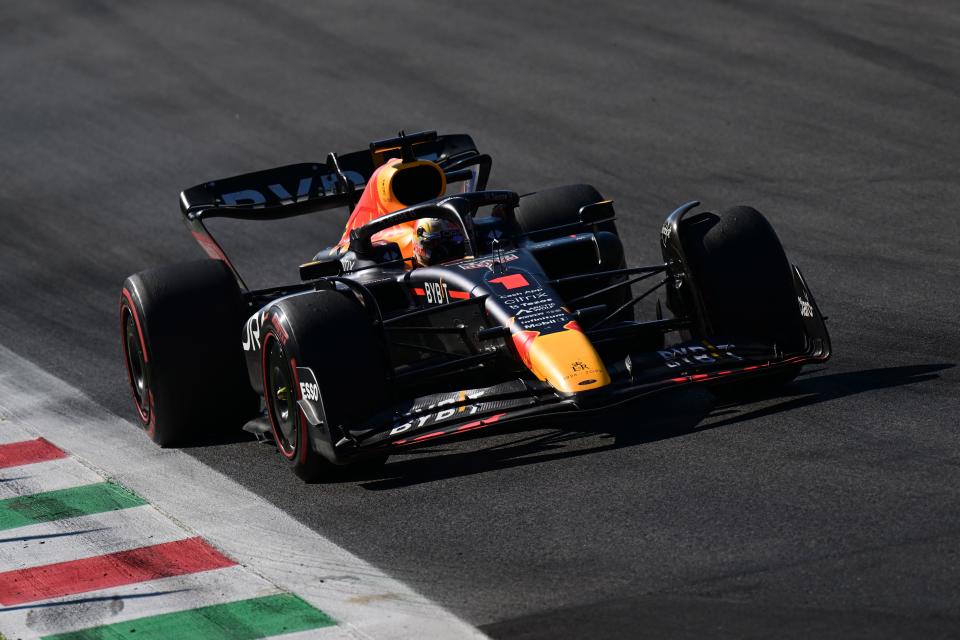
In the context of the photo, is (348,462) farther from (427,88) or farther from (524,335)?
(427,88)

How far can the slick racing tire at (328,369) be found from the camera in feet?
28.1

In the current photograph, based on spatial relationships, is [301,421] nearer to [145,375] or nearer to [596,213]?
[145,375]

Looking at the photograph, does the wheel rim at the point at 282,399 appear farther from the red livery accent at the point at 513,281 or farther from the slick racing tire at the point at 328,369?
the red livery accent at the point at 513,281

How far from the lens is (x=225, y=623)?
6.85 metres

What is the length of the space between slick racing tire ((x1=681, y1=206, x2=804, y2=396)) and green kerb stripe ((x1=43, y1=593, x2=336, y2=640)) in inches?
142

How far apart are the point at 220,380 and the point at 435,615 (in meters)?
3.74

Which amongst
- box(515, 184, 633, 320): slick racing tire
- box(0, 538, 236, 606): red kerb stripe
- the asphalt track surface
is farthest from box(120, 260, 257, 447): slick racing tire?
box(515, 184, 633, 320): slick racing tire

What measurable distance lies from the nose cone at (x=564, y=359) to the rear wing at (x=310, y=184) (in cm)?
279

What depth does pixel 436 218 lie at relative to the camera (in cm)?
1015

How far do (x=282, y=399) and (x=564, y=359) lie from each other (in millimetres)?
1841

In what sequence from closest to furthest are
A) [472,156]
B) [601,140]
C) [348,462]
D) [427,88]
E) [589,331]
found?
[348,462], [589,331], [472,156], [601,140], [427,88]

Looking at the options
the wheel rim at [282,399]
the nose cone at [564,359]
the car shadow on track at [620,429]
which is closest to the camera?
the nose cone at [564,359]

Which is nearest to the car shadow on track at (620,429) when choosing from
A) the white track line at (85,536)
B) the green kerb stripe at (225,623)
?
the white track line at (85,536)

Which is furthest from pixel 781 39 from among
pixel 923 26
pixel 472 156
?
pixel 472 156
